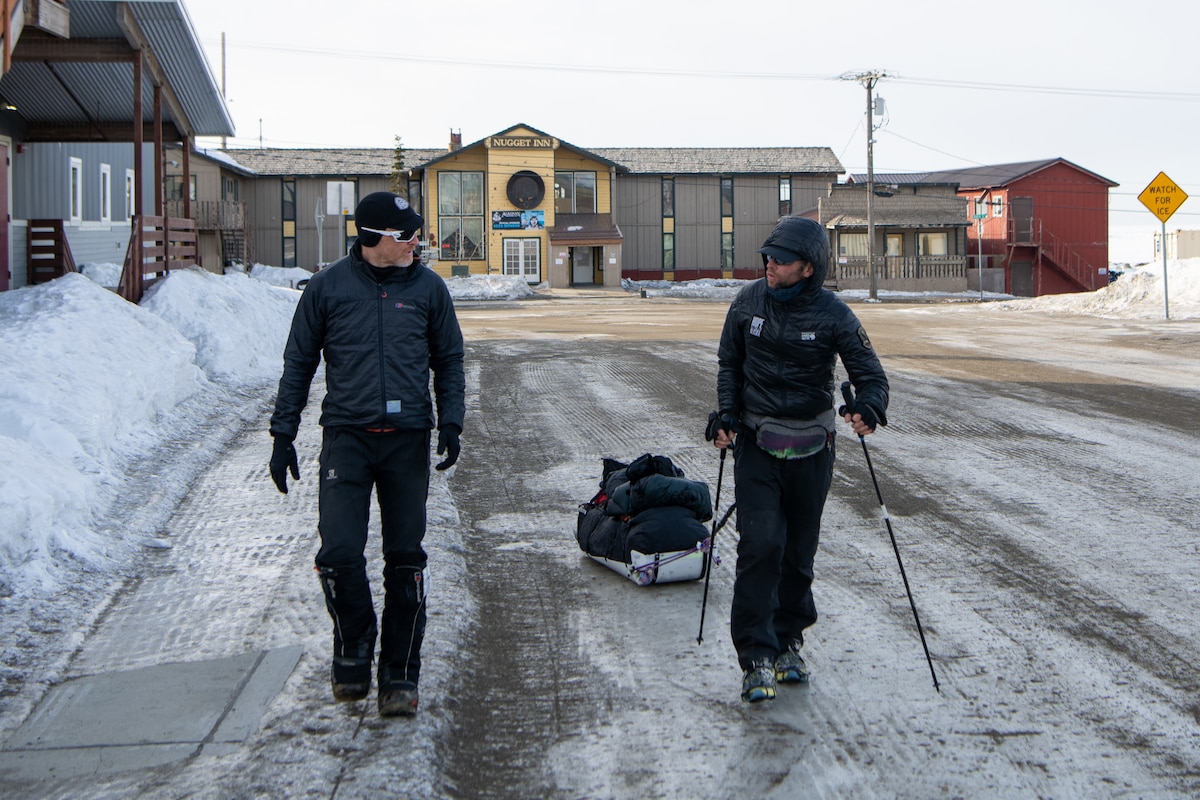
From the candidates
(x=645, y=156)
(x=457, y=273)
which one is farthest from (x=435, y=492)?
(x=645, y=156)

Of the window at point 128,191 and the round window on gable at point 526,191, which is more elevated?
the round window on gable at point 526,191

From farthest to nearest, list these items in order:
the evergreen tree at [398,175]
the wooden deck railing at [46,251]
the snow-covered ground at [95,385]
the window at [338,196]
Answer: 1. the evergreen tree at [398,175]
2. the window at [338,196]
3. the wooden deck railing at [46,251]
4. the snow-covered ground at [95,385]

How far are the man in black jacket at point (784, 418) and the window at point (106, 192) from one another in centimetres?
2551

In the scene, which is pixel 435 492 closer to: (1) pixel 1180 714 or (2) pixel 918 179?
(1) pixel 1180 714

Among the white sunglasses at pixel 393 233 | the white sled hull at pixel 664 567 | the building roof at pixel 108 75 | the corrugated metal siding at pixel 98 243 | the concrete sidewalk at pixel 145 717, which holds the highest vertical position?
the building roof at pixel 108 75

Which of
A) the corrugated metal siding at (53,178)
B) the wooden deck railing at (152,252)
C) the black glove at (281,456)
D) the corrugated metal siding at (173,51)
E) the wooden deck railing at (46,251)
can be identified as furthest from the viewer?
the corrugated metal siding at (53,178)

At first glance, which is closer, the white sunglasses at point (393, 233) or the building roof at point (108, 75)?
the white sunglasses at point (393, 233)

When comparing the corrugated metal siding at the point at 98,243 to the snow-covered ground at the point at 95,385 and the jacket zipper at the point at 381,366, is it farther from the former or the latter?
the jacket zipper at the point at 381,366

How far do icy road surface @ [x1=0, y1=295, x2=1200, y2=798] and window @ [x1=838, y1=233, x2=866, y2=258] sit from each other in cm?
5039

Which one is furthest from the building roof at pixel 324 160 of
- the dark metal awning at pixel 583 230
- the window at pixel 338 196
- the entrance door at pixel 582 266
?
the window at pixel 338 196

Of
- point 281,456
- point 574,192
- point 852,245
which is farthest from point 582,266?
point 281,456

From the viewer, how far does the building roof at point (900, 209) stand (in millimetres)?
59406

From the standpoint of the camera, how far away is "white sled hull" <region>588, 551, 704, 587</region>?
6.06 m

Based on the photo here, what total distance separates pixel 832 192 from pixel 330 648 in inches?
2282
